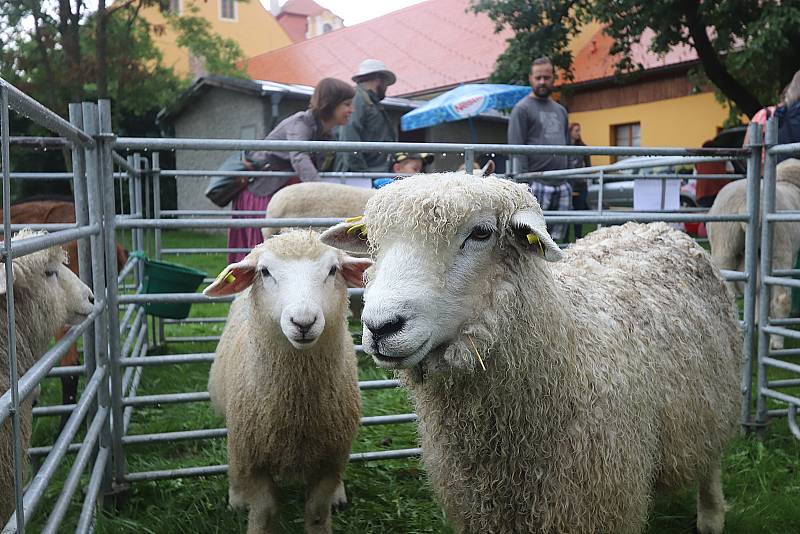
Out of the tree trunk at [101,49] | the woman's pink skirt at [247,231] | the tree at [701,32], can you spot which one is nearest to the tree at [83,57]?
the tree trunk at [101,49]

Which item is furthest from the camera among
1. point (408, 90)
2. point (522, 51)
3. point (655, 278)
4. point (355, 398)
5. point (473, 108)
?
point (408, 90)

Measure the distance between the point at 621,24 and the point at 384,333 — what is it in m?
13.4

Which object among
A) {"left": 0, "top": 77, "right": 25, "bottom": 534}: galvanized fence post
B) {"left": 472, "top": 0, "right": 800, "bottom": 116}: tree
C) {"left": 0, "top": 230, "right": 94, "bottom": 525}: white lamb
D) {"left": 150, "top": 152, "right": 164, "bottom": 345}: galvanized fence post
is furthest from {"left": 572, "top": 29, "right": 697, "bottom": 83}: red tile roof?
{"left": 0, "top": 77, "right": 25, "bottom": 534}: galvanized fence post

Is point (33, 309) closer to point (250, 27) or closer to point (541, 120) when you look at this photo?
point (541, 120)

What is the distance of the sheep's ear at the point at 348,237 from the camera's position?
242cm

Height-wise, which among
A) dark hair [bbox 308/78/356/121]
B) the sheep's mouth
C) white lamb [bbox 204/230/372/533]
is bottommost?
white lamb [bbox 204/230/372/533]

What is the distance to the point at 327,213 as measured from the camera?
6.00 meters

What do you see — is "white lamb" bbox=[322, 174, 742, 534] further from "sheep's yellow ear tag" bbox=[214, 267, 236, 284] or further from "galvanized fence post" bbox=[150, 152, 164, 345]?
"galvanized fence post" bbox=[150, 152, 164, 345]

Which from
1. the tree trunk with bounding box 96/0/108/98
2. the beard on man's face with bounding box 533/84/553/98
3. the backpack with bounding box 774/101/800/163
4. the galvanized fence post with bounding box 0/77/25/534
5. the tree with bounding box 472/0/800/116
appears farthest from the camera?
the tree trunk with bounding box 96/0/108/98

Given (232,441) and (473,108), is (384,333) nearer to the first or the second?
(232,441)

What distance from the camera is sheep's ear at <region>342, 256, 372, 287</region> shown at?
3.24 metres

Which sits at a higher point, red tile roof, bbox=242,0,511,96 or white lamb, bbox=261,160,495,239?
red tile roof, bbox=242,0,511,96

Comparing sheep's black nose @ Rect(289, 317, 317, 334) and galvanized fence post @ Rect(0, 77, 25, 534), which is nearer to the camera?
galvanized fence post @ Rect(0, 77, 25, 534)

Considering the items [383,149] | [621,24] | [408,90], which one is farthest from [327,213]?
[408,90]
